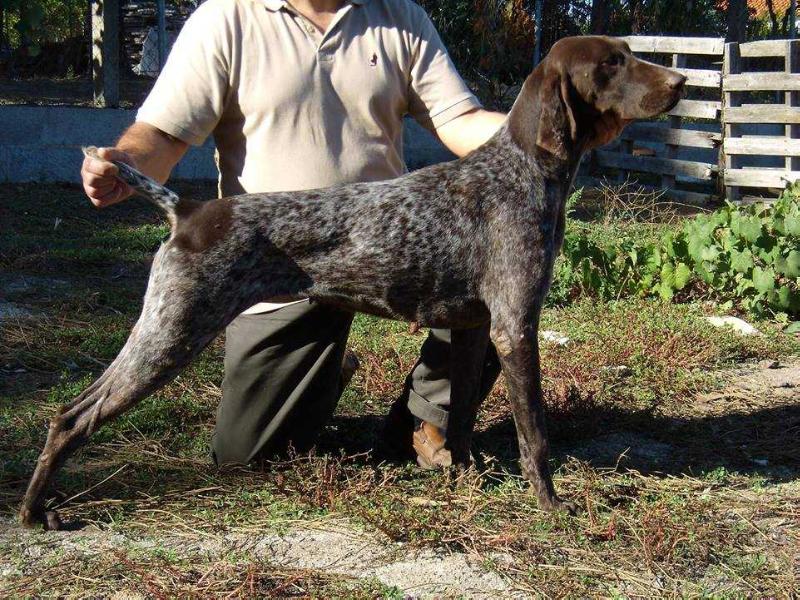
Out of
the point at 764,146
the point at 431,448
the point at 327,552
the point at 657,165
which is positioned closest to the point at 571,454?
the point at 431,448

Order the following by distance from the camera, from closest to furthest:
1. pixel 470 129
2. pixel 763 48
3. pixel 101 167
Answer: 1. pixel 101 167
2. pixel 470 129
3. pixel 763 48

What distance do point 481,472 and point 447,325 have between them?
0.72 m

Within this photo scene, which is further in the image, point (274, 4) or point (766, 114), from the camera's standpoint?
point (766, 114)

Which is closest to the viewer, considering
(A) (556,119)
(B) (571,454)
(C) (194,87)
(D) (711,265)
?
(A) (556,119)

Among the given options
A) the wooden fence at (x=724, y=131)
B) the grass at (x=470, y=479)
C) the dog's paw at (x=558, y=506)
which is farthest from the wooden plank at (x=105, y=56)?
the dog's paw at (x=558, y=506)

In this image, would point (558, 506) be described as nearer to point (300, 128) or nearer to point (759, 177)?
point (300, 128)

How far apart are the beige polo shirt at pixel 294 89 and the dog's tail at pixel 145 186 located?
545 millimetres

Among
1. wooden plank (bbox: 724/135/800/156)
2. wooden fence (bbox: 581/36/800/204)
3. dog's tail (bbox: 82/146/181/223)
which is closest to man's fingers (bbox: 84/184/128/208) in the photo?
dog's tail (bbox: 82/146/181/223)

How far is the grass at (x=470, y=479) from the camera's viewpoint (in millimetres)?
3242

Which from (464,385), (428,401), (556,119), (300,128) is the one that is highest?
(556,119)

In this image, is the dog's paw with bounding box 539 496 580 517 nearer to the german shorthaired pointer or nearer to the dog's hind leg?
the german shorthaired pointer

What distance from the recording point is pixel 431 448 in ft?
13.8

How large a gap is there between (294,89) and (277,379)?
1196 millimetres

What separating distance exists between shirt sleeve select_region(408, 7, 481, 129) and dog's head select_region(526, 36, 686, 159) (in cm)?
68
